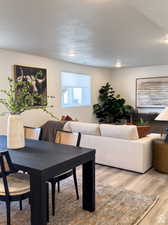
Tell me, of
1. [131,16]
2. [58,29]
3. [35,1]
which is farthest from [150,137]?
[35,1]

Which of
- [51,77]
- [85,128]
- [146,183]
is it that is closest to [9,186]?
[146,183]

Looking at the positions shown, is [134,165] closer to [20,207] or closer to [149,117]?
[20,207]

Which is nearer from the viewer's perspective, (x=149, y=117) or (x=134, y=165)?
(x=134, y=165)

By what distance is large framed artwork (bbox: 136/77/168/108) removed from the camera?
736cm

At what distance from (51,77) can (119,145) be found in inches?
121

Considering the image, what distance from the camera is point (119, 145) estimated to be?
3883 mm

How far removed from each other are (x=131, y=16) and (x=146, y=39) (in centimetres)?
131

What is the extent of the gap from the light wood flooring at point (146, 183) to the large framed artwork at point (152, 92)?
4072 millimetres

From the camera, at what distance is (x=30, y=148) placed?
257 centimetres

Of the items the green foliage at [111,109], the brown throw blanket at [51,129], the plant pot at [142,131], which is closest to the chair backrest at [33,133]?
the brown throw blanket at [51,129]

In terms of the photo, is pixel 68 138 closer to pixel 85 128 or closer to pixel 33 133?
pixel 33 133

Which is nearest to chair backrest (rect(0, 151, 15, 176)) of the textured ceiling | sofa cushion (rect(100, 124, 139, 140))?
the textured ceiling

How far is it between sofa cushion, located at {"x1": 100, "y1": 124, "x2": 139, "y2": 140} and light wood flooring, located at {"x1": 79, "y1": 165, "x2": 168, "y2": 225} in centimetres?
65

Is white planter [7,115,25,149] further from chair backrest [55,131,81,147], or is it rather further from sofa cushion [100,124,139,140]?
sofa cushion [100,124,139,140]
